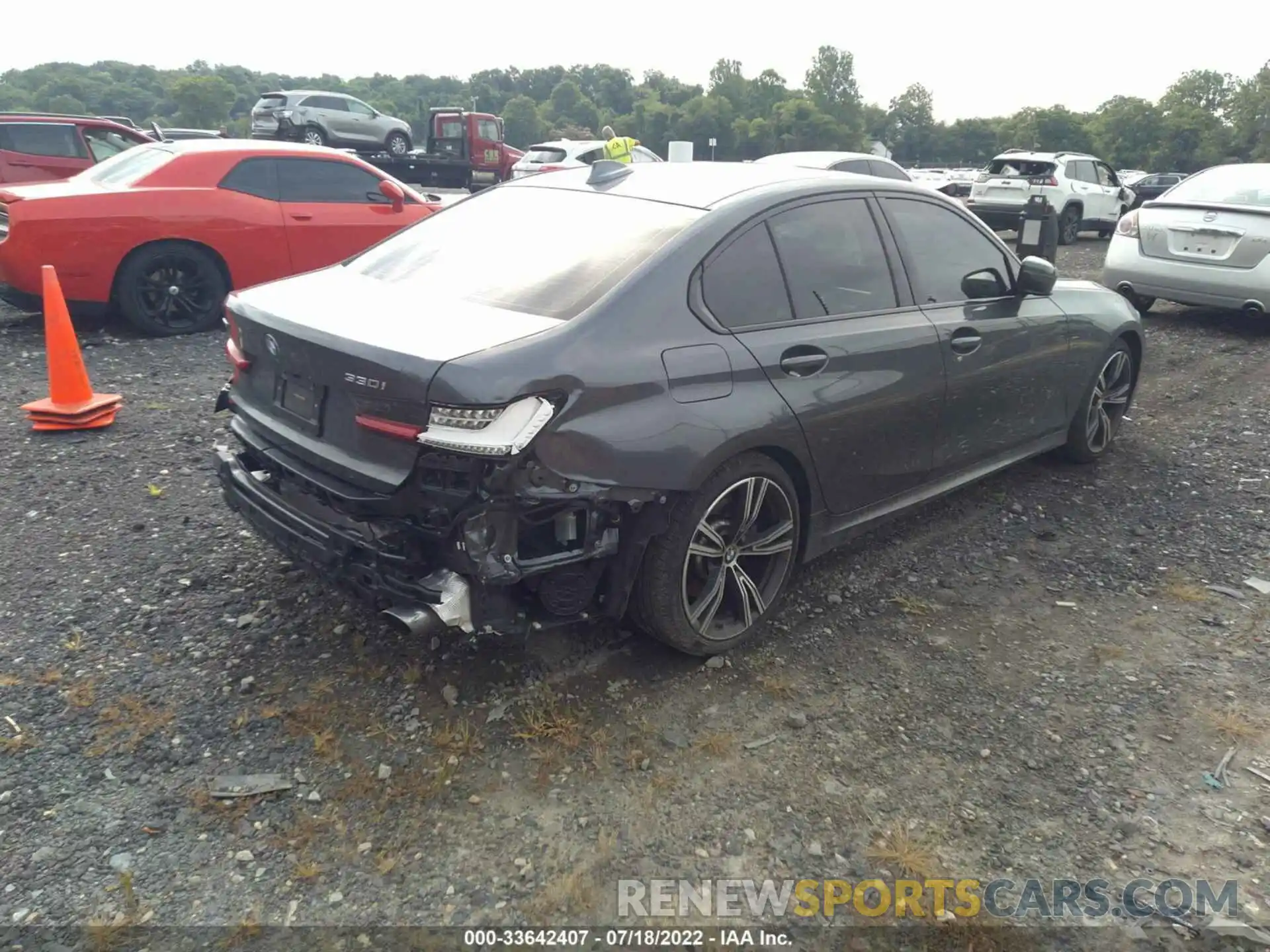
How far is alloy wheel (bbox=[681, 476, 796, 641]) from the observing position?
319cm

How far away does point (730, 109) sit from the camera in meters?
102

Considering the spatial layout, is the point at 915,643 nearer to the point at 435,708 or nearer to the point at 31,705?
the point at 435,708

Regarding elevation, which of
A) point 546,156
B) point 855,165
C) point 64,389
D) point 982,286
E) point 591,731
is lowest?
point 591,731

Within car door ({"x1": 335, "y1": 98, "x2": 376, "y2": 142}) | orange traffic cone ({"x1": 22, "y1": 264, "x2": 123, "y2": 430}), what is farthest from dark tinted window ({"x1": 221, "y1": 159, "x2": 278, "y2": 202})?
car door ({"x1": 335, "y1": 98, "x2": 376, "y2": 142})

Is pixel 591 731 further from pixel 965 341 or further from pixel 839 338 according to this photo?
pixel 965 341

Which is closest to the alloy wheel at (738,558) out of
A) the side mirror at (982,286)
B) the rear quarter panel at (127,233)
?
the side mirror at (982,286)

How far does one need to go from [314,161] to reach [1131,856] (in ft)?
25.4

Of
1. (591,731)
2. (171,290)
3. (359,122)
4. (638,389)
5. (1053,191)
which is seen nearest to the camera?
(638,389)

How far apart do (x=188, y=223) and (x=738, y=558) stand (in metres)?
5.84

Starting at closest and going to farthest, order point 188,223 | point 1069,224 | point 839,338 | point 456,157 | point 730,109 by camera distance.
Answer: point 839,338 < point 188,223 < point 1069,224 < point 456,157 < point 730,109

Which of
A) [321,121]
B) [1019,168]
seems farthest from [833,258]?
[321,121]

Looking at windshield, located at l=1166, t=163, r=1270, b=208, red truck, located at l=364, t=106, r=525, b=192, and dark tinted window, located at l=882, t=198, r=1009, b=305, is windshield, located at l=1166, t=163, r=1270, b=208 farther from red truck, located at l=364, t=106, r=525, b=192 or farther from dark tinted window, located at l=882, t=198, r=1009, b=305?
red truck, located at l=364, t=106, r=525, b=192

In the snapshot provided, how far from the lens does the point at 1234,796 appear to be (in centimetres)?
278

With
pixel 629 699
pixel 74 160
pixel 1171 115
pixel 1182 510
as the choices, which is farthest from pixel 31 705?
pixel 1171 115
